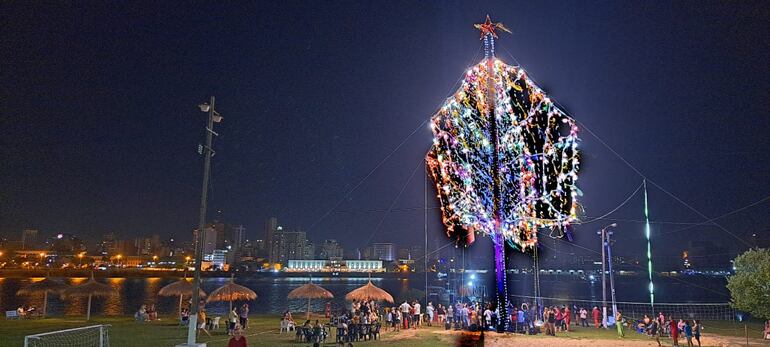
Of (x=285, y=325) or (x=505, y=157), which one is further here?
(x=285, y=325)

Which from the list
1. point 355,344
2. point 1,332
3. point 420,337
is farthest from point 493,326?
point 1,332

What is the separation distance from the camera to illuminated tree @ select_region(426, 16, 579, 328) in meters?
16.8

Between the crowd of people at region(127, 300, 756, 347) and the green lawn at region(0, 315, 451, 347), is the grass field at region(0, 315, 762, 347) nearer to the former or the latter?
the green lawn at region(0, 315, 451, 347)

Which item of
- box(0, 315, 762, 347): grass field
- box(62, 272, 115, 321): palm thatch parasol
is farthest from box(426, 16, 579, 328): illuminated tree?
box(62, 272, 115, 321): palm thatch parasol

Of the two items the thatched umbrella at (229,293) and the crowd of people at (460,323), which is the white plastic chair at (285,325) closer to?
the crowd of people at (460,323)

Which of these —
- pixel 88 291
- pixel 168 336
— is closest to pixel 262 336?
pixel 168 336

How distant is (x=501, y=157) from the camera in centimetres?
1761

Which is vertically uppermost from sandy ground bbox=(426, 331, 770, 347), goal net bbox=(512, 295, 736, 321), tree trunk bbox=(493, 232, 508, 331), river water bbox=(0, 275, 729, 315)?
tree trunk bbox=(493, 232, 508, 331)

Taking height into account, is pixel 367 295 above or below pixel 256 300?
above

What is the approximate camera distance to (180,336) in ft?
68.7

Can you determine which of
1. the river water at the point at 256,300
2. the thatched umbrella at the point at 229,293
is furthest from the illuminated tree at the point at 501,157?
the river water at the point at 256,300

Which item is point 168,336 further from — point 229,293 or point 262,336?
point 229,293

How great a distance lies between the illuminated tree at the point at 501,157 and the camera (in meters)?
16.8

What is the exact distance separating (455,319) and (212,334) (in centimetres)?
1144
